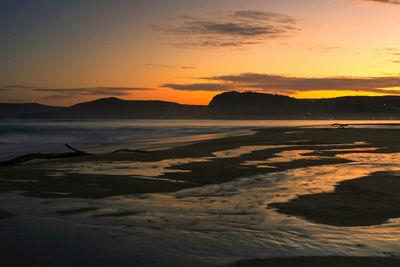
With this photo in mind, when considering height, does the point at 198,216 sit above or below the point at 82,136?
above

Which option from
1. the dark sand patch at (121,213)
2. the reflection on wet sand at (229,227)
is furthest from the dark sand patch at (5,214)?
the dark sand patch at (121,213)

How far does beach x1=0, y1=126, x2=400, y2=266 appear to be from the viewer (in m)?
4.67

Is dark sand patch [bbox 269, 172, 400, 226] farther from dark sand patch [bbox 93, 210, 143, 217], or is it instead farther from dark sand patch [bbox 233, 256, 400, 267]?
dark sand patch [bbox 93, 210, 143, 217]

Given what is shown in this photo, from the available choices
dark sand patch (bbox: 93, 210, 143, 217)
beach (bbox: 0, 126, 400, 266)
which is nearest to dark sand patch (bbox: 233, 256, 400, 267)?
beach (bbox: 0, 126, 400, 266)

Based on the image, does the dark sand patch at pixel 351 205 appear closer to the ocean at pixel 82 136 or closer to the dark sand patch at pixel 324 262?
the dark sand patch at pixel 324 262

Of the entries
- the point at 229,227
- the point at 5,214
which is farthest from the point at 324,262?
the point at 5,214

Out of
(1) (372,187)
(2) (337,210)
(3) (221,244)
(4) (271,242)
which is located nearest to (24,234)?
(3) (221,244)

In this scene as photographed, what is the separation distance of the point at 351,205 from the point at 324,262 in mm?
3379

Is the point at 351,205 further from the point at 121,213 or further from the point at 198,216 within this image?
the point at 121,213

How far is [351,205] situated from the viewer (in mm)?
7414

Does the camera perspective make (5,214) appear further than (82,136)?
No

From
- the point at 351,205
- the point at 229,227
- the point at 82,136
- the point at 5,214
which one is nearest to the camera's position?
the point at 229,227

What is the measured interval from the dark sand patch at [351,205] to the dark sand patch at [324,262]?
1.64 meters

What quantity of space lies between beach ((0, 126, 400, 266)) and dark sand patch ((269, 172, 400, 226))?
0.8 inches
